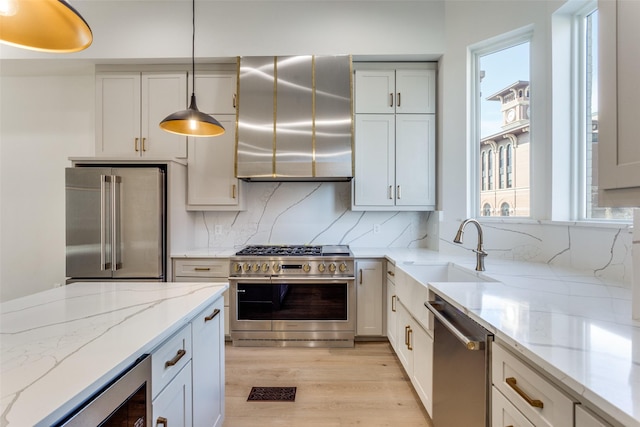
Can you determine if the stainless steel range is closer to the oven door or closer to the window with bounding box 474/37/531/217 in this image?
the oven door

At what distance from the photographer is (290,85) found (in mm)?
2846

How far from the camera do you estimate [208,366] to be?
1465 mm

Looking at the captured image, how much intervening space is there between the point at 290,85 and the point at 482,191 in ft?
6.66

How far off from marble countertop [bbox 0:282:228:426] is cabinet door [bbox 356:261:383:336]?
1.58 meters

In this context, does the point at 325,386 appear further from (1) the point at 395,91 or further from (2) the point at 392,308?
(1) the point at 395,91

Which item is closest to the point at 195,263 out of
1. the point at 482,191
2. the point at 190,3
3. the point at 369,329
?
the point at 369,329

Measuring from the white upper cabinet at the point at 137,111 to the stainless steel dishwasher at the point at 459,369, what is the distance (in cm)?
277

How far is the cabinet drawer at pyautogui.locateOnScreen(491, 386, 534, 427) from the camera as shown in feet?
2.99

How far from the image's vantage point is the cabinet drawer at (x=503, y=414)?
910 millimetres

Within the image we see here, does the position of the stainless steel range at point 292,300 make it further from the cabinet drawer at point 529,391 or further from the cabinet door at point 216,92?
the cabinet drawer at point 529,391

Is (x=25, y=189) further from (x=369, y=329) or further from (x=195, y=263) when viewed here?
(x=369, y=329)

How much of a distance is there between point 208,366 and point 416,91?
113 inches

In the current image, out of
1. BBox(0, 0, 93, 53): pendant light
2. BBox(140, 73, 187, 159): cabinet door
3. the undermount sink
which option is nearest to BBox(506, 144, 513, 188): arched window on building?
the undermount sink

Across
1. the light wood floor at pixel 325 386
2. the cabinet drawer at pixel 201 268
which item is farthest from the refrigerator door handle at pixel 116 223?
the light wood floor at pixel 325 386
